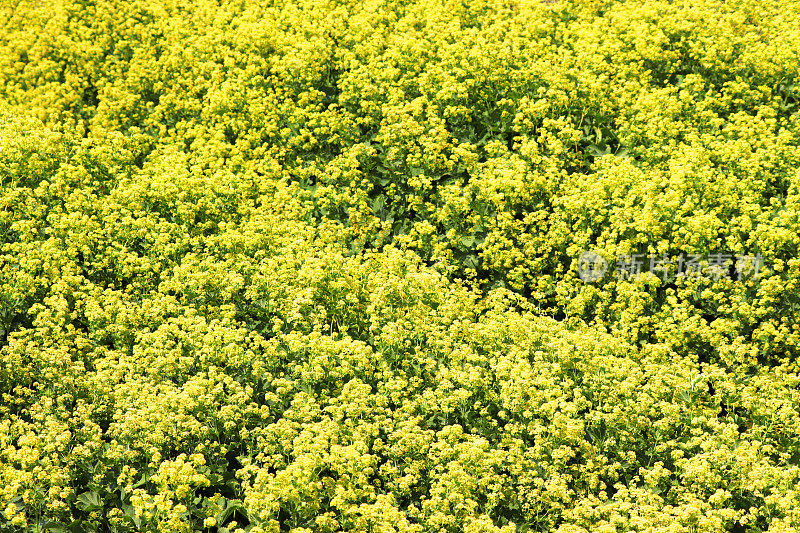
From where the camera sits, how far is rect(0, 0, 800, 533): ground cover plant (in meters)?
6.96

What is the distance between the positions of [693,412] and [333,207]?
5.46 meters

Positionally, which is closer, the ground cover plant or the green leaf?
the green leaf

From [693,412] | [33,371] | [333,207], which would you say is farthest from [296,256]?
[693,412]

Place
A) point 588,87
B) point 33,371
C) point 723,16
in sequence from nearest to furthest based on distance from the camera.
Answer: point 33,371 < point 588,87 < point 723,16

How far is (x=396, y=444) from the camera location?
7254mm

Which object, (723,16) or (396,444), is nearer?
(396,444)

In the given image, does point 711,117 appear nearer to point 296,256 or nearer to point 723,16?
point 723,16

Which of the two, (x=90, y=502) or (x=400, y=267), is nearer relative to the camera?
(x=90, y=502)

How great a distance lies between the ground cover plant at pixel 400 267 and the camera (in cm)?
696

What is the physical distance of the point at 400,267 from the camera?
970 centimetres

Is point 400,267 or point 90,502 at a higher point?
point 400,267

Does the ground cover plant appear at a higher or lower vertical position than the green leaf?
higher

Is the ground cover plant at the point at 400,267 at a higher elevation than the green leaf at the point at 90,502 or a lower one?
higher

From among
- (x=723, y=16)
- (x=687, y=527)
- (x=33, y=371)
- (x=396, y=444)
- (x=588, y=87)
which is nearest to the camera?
(x=687, y=527)
